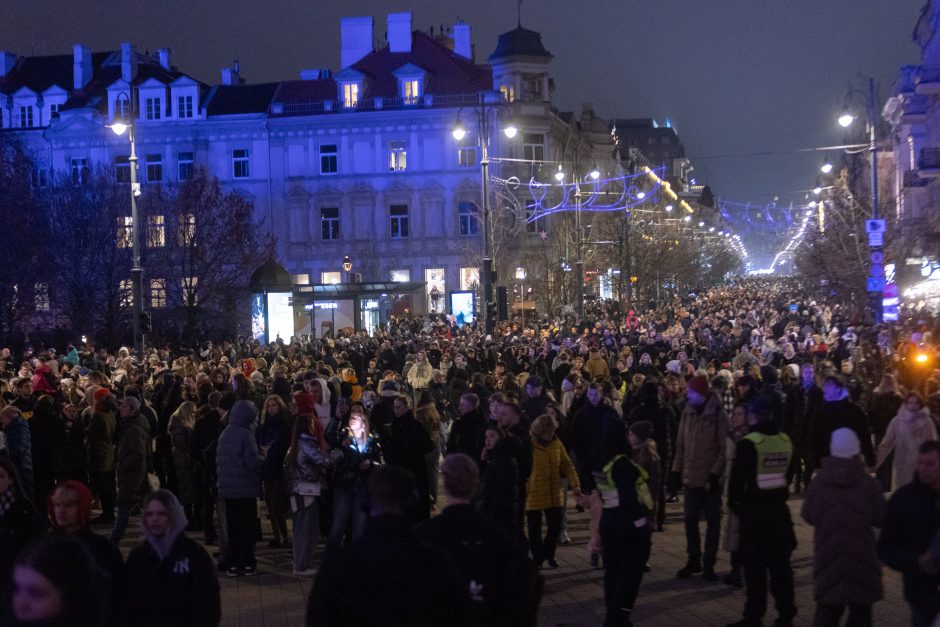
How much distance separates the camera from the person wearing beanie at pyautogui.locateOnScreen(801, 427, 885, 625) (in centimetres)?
785

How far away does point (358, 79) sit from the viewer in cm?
6306

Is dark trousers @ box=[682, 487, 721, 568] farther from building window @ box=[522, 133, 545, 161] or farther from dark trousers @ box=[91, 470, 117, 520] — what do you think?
building window @ box=[522, 133, 545, 161]

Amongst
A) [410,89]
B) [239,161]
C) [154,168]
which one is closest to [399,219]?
[410,89]

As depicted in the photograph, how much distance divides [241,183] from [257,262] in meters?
10.7

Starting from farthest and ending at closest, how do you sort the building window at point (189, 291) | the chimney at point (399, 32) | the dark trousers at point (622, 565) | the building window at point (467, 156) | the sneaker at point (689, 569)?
the chimney at point (399, 32) < the building window at point (467, 156) < the building window at point (189, 291) < the sneaker at point (689, 569) < the dark trousers at point (622, 565)

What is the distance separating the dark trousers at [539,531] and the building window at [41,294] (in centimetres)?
3579

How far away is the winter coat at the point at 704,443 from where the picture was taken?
1128 centimetres

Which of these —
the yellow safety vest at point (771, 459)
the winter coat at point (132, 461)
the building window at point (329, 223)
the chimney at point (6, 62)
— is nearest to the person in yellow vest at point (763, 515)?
the yellow safety vest at point (771, 459)

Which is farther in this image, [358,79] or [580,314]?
[358,79]

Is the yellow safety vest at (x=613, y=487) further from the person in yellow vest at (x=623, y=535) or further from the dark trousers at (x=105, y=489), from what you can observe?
the dark trousers at (x=105, y=489)

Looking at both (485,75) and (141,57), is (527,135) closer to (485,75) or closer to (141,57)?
(485,75)

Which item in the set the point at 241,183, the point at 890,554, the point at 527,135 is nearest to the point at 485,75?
the point at 527,135

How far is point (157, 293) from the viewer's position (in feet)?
180

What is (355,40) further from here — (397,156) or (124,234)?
(124,234)
